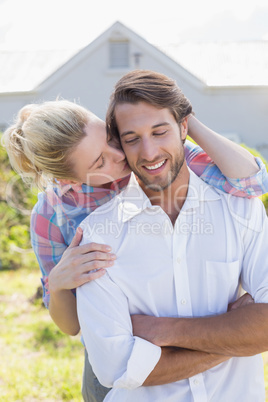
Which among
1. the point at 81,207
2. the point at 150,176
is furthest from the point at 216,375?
Answer: the point at 81,207

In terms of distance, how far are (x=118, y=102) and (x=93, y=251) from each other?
0.73 meters

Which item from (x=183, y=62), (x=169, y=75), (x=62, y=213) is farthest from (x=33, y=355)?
(x=183, y=62)

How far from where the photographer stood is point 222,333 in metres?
1.87

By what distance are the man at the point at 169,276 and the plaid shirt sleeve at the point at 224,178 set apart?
50mm

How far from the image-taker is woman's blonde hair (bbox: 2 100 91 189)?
2.27 meters

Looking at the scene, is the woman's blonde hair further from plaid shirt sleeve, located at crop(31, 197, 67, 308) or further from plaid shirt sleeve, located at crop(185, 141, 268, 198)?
plaid shirt sleeve, located at crop(185, 141, 268, 198)

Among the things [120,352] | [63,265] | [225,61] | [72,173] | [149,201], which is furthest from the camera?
[225,61]

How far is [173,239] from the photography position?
6.87 ft

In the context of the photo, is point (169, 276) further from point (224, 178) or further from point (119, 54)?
point (119, 54)

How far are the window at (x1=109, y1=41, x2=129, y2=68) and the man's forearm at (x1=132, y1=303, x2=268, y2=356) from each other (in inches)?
568

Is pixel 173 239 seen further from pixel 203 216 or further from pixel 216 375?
pixel 216 375

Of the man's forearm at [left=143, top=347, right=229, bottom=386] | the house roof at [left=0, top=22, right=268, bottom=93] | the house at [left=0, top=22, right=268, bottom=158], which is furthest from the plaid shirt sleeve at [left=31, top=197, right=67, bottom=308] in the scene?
the house roof at [left=0, top=22, right=268, bottom=93]

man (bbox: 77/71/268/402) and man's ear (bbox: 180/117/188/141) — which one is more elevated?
man's ear (bbox: 180/117/188/141)

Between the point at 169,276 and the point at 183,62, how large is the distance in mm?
15649
